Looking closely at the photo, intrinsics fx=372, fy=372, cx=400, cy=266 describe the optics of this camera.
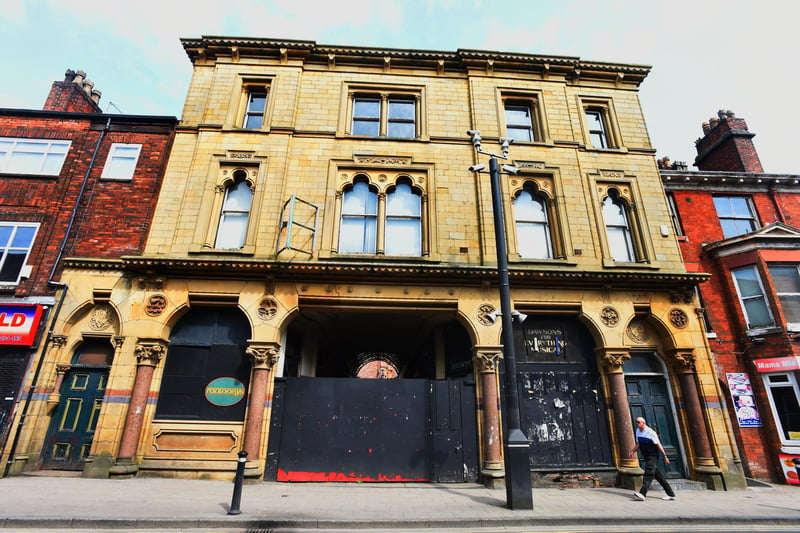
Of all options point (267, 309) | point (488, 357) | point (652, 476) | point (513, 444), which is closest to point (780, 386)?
point (652, 476)

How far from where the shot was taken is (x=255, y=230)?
11.3 meters

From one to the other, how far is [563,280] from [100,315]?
13.3 m

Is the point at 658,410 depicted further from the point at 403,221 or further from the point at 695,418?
the point at 403,221

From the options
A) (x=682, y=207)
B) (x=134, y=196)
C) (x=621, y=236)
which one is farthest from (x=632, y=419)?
(x=134, y=196)

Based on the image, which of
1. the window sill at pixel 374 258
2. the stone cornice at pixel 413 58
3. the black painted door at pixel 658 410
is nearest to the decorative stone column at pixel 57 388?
the window sill at pixel 374 258

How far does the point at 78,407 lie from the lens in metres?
9.95

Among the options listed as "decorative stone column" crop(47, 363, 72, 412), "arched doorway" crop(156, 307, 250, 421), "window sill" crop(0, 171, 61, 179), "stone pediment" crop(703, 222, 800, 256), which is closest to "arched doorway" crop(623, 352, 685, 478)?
"stone pediment" crop(703, 222, 800, 256)

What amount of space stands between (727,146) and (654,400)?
12603mm

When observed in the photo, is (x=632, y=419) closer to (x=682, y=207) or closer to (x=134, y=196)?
(x=682, y=207)

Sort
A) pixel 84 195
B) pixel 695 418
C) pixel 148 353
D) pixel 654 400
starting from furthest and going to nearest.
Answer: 1. pixel 84 195
2. pixel 654 400
3. pixel 695 418
4. pixel 148 353

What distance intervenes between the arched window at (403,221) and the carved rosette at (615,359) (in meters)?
6.13

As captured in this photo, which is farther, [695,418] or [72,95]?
[72,95]

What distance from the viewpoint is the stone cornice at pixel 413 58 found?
540 inches

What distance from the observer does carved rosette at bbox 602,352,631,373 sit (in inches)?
409
